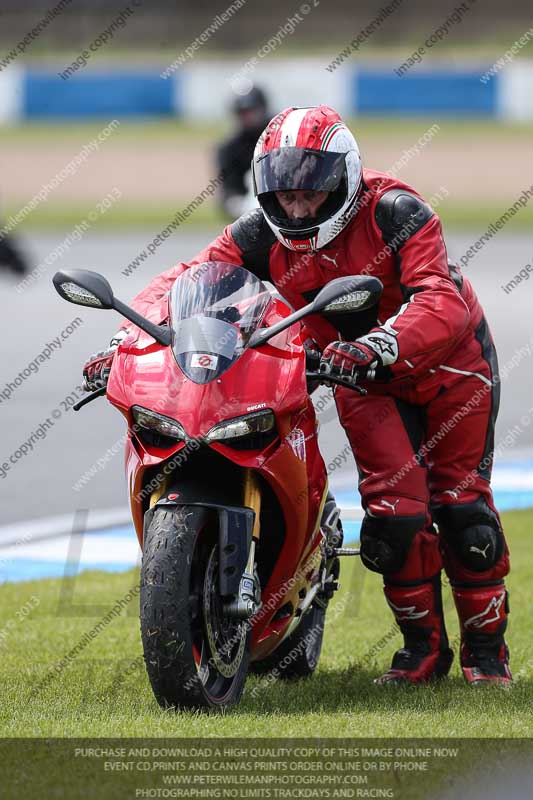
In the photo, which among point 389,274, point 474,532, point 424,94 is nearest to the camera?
point 389,274

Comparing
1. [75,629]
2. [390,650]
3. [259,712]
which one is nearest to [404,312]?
[259,712]

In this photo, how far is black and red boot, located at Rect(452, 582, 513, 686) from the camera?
5684 mm

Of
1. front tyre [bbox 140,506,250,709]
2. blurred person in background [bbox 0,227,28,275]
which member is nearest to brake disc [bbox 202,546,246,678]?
front tyre [bbox 140,506,250,709]

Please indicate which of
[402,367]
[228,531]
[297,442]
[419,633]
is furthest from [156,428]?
[419,633]

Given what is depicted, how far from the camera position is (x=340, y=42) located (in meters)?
45.3

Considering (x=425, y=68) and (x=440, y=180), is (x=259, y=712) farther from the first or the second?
(x=425, y=68)

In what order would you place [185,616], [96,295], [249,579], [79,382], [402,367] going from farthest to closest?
1. [79,382]
2. [402,367]
3. [96,295]
4. [249,579]
5. [185,616]

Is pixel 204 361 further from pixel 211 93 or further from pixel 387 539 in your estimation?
pixel 211 93

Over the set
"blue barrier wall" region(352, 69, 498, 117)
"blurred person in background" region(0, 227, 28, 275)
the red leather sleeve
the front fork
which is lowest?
"blue barrier wall" region(352, 69, 498, 117)

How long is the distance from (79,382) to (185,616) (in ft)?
26.8

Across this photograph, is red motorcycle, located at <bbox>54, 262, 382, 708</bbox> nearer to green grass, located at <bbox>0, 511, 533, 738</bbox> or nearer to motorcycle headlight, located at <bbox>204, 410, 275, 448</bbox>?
motorcycle headlight, located at <bbox>204, 410, 275, 448</bbox>

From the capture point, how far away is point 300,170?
16.5 ft

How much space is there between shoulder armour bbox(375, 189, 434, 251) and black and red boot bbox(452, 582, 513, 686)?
1429 millimetres

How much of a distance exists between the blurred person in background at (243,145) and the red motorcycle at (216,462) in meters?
7.63
